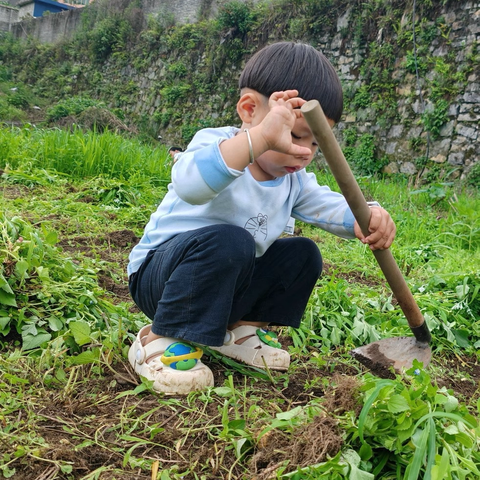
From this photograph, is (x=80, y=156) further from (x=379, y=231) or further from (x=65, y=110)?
(x=65, y=110)

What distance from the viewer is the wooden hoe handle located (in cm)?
138

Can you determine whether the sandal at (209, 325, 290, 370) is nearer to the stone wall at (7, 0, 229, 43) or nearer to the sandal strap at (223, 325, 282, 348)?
the sandal strap at (223, 325, 282, 348)

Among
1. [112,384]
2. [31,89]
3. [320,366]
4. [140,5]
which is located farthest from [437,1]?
[31,89]

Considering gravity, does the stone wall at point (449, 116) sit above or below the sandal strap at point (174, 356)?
above

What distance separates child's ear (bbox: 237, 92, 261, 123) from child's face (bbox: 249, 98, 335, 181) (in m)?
0.02

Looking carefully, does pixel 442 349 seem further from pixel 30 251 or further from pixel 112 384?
pixel 30 251

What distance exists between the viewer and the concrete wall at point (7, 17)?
75.6 ft

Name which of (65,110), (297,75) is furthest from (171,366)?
(65,110)

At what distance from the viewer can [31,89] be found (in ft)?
62.4

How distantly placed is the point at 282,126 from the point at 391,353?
1075 mm

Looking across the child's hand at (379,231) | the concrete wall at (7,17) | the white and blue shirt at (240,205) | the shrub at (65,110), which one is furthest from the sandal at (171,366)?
the concrete wall at (7,17)

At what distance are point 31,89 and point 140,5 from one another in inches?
217

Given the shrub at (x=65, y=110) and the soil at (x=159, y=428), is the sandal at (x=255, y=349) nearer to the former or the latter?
the soil at (x=159, y=428)

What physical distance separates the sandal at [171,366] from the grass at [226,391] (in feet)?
0.14
